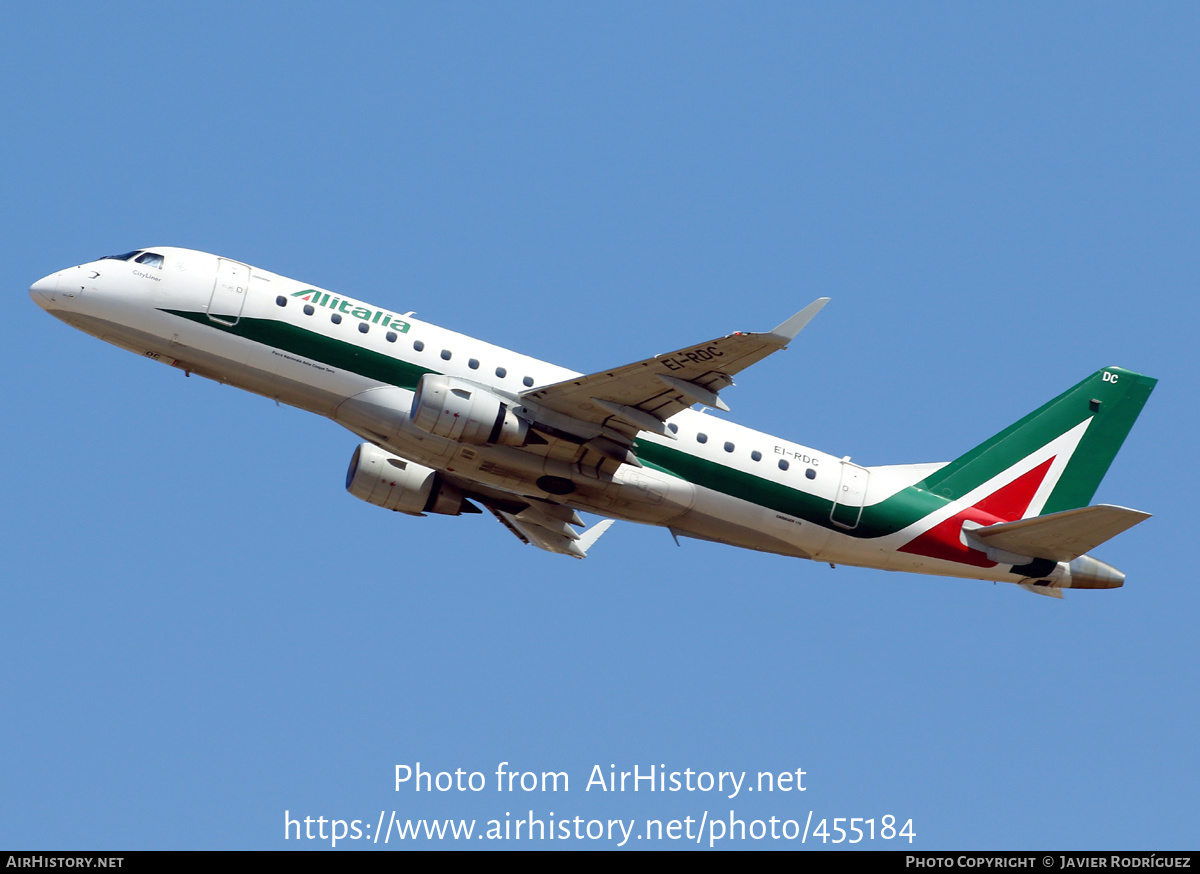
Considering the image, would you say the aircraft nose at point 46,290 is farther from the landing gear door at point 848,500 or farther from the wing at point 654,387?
the landing gear door at point 848,500

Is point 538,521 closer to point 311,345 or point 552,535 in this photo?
point 552,535

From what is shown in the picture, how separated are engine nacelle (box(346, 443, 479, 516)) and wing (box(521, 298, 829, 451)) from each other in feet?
20.4

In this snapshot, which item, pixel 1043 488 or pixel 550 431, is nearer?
pixel 550 431

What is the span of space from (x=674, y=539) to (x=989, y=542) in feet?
31.3

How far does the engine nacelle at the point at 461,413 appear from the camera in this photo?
3388 cm

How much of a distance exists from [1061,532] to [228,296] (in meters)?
24.2

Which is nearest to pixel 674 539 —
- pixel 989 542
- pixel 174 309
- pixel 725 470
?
pixel 725 470

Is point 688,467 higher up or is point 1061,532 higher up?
point 1061,532

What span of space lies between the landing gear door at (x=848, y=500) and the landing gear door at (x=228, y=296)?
684 inches

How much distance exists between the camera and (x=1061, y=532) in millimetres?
38375

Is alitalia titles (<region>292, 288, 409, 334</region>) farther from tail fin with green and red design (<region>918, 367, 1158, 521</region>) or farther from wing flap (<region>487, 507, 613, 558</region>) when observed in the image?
tail fin with green and red design (<region>918, 367, 1158, 521</region>)

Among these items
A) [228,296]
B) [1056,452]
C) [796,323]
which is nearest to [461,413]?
[228,296]
